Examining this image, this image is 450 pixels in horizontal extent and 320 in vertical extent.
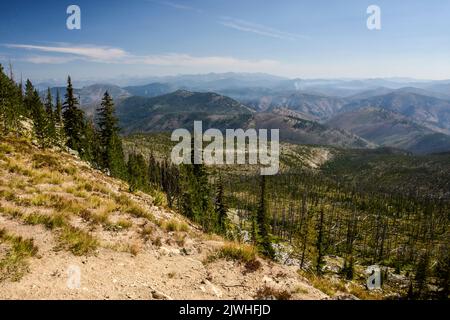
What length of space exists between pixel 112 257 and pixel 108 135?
52558mm

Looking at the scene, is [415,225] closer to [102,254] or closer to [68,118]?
[68,118]

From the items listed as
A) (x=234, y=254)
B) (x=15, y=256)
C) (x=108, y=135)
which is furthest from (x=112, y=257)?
(x=108, y=135)

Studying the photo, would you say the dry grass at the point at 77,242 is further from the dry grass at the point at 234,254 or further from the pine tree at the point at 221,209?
the pine tree at the point at 221,209

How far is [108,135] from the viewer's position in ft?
201

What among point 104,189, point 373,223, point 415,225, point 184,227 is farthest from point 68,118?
point 415,225

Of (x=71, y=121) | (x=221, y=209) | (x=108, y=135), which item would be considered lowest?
(x=221, y=209)

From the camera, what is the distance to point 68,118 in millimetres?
59562

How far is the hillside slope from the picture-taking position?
10.3m

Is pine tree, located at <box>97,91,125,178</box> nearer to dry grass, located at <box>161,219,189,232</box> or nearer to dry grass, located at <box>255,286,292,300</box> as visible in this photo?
dry grass, located at <box>161,219,189,232</box>

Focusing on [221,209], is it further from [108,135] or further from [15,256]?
[15,256]

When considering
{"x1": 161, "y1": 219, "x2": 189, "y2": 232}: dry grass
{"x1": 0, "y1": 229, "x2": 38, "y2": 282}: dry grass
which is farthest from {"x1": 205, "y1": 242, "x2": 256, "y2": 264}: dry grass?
{"x1": 0, "y1": 229, "x2": 38, "y2": 282}: dry grass

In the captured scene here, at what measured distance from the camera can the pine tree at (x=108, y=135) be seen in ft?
191

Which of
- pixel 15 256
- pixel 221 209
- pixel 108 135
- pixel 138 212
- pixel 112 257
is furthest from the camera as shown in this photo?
pixel 221 209
